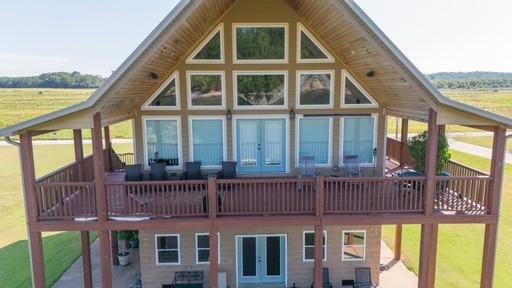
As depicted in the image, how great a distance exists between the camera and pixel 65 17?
Answer: 83875mm

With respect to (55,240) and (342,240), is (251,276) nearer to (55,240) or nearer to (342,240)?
(342,240)

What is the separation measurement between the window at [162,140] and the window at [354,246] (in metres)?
6.55

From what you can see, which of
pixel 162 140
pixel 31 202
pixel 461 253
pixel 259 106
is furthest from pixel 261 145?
pixel 461 253

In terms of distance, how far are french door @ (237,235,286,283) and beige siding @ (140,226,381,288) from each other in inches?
8.7

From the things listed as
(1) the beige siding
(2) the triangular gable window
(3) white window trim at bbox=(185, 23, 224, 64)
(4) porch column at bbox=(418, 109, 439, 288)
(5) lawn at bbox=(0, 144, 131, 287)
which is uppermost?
(3) white window trim at bbox=(185, 23, 224, 64)

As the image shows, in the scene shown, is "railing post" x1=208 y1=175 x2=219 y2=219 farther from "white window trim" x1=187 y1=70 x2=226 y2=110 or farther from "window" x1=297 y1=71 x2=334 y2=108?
"window" x1=297 y1=71 x2=334 y2=108

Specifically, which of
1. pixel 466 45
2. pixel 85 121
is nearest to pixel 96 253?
pixel 85 121

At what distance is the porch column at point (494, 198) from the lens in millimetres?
9180

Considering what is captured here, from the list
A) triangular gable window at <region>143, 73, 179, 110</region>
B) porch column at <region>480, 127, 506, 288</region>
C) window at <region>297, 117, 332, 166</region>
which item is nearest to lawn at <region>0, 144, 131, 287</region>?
triangular gable window at <region>143, 73, 179, 110</region>

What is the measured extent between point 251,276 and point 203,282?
1.73 metres

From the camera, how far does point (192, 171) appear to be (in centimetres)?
1176

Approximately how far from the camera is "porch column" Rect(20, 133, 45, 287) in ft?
28.9

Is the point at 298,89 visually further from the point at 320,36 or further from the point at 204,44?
the point at 204,44

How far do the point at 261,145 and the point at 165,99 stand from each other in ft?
11.8
